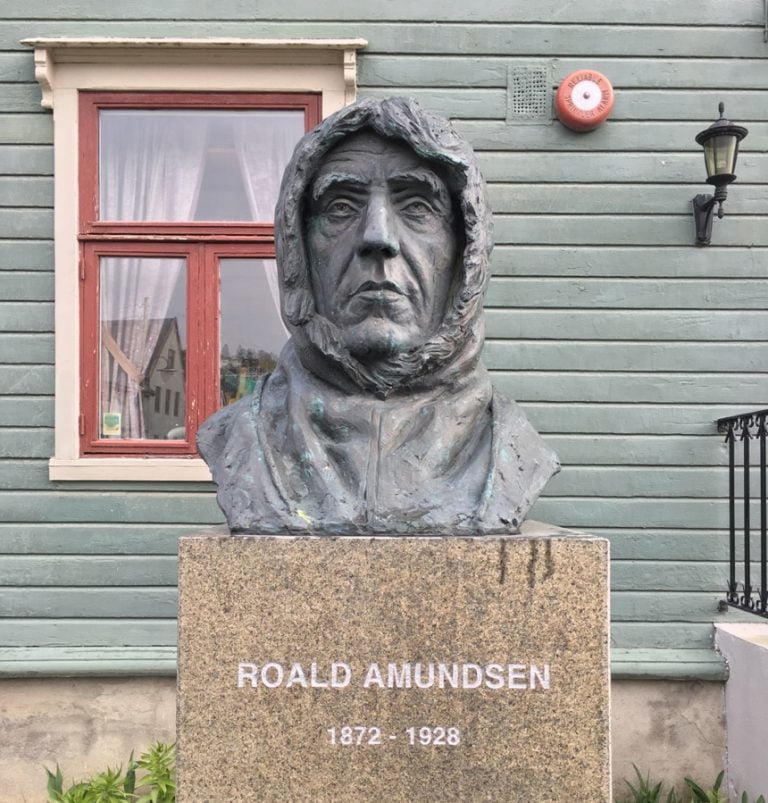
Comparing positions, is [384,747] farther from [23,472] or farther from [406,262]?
[23,472]

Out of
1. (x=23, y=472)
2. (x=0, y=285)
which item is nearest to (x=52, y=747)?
(x=23, y=472)

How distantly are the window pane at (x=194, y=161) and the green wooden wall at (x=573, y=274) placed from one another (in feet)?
1.27

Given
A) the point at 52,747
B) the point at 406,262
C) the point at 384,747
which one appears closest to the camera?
the point at 384,747

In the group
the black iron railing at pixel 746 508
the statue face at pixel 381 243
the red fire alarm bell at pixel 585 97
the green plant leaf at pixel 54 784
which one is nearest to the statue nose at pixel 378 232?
the statue face at pixel 381 243

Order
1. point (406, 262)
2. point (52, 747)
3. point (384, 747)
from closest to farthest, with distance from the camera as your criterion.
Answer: point (384, 747)
point (406, 262)
point (52, 747)

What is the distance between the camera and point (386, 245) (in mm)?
2320

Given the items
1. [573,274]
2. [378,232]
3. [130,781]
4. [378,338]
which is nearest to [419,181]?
[378,232]

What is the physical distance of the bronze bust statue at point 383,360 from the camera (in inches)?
90.5

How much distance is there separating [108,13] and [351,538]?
3838 mm

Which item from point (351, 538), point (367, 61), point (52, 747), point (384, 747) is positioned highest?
point (367, 61)

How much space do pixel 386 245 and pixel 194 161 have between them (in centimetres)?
299

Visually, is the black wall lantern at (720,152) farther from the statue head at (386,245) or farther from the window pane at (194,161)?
the statue head at (386,245)

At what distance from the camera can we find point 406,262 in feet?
7.89

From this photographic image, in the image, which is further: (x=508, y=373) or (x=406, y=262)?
(x=508, y=373)
